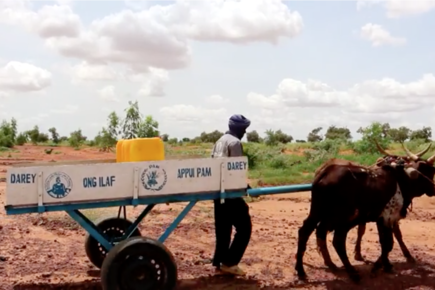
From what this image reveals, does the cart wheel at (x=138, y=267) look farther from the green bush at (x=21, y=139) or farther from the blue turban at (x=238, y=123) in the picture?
the green bush at (x=21, y=139)

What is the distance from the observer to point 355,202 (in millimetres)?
6926

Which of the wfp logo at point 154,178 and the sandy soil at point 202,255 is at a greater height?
the wfp logo at point 154,178

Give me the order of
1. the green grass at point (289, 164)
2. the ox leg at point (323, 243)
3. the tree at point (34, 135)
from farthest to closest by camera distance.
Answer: the tree at point (34, 135) < the green grass at point (289, 164) < the ox leg at point (323, 243)

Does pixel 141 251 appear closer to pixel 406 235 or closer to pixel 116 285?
pixel 116 285

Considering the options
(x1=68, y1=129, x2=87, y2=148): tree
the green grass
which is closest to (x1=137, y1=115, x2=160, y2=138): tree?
the green grass

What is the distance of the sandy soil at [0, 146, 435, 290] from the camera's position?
21.6ft

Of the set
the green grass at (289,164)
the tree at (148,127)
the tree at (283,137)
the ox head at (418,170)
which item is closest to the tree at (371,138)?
the green grass at (289,164)

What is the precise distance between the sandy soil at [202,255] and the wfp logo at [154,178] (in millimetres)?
1367

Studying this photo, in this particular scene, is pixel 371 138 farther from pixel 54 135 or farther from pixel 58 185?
pixel 54 135

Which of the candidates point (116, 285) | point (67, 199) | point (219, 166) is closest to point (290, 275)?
point (219, 166)

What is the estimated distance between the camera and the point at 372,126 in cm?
2559

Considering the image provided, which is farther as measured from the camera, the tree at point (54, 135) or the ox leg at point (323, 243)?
the tree at point (54, 135)

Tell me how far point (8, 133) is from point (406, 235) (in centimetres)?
4702

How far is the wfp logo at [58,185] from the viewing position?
5.43 m
